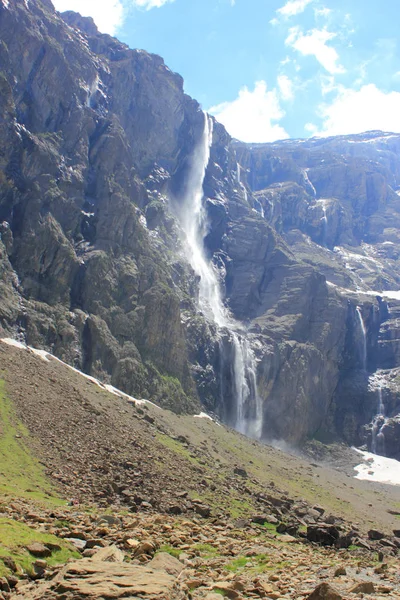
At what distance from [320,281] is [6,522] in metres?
150

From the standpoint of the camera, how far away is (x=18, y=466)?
37.2m

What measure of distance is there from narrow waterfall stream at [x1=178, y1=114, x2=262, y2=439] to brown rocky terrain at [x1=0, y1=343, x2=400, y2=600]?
41.0m

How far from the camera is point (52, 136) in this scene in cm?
11750

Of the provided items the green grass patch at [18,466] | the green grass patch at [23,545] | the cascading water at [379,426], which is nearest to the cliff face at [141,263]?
the cascading water at [379,426]

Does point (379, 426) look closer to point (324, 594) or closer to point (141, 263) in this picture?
point (141, 263)

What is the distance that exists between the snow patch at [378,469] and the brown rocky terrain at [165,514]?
95.0 feet

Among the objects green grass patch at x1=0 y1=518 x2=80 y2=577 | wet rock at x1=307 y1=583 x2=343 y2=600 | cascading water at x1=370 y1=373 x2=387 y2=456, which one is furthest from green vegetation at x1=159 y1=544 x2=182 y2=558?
cascading water at x1=370 y1=373 x2=387 y2=456

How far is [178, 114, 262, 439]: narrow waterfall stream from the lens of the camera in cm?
12362

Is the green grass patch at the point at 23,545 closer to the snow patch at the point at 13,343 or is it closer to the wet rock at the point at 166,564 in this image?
the wet rock at the point at 166,564

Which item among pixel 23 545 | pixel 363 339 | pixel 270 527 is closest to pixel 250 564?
pixel 23 545

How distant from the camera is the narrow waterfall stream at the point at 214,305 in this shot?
124 m

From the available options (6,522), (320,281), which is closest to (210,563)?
(6,522)

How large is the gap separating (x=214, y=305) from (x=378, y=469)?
6169 cm

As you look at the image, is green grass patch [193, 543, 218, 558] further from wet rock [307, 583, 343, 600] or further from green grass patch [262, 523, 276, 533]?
green grass patch [262, 523, 276, 533]
